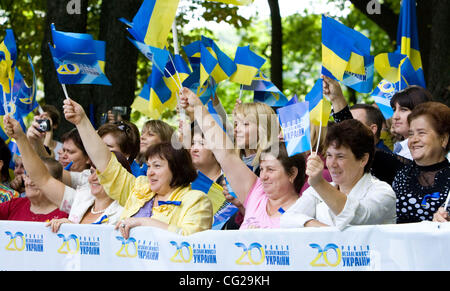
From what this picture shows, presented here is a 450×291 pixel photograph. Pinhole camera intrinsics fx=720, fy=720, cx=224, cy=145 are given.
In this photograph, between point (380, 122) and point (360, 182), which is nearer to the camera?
point (360, 182)

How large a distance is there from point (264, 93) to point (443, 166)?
2.50 metres

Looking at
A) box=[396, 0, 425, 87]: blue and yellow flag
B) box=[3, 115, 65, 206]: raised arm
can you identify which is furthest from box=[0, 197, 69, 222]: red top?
box=[396, 0, 425, 87]: blue and yellow flag

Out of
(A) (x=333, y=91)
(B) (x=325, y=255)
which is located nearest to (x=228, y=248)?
(B) (x=325, y=255)

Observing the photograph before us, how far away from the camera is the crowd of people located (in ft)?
14.0

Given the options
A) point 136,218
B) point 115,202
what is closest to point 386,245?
point 136,218

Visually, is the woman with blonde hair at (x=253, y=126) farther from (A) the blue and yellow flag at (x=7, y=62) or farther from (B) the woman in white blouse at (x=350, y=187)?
(A) the blue and yellow flag at (x=7, y=62)

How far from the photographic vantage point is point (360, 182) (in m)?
4.30

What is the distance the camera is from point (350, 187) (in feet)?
14.2

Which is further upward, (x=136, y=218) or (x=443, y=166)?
(x=443, y=166)

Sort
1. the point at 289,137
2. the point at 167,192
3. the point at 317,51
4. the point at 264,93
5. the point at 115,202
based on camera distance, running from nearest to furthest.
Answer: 1. the point at 289,137
2. the point at 167,192
3. the point at 115,202
4. the point at 264,93
5. the point at 317,51

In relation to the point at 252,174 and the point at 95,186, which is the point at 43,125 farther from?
the point at 252,174

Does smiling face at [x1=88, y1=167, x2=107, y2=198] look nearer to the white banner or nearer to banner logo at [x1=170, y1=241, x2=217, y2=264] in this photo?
the white banner
